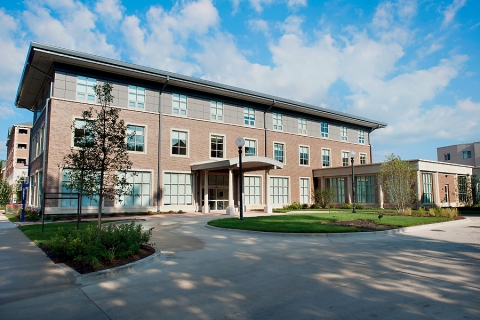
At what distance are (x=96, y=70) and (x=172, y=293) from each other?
21863mm

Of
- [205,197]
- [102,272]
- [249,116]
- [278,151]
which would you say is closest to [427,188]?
[278,151]

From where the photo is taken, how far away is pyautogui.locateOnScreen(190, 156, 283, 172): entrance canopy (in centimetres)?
2300

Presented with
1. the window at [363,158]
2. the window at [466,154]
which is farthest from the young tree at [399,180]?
the window at [466,154]

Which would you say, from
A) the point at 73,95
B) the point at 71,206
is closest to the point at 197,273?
the point at 71,206

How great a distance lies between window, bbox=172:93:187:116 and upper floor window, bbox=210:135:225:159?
3.26 m

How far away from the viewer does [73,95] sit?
22922 millimetres

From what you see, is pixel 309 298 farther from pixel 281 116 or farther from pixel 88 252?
pixel 281 116

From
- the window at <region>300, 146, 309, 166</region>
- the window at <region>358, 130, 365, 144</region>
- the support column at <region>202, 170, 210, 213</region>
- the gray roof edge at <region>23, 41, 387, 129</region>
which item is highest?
the gray roof edge at <region>23, 41, 387, 129</region>

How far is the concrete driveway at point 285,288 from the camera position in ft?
15.6

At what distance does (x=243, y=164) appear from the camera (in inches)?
978

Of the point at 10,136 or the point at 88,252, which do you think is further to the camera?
the point at 10,136

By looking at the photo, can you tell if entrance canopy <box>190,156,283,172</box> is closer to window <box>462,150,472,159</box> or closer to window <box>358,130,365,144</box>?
window <box>358,130,365,144</box>

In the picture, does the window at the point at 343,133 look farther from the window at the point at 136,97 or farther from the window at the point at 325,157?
the window at the point at 136,97

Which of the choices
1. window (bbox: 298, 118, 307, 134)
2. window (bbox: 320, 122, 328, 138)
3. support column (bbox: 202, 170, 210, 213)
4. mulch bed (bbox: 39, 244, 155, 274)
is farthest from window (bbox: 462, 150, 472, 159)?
mulch bed (bbox: 39, 244, 155, 274)
